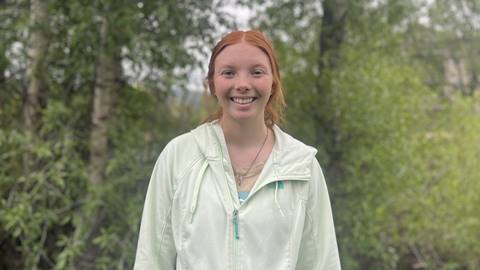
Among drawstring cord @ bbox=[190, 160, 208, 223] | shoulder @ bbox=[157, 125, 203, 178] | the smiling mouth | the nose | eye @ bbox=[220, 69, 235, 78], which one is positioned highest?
eye @ bbox=[220, 69, 235, 78]

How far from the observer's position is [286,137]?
5.99 ft

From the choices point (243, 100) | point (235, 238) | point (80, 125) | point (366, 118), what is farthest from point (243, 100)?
point (366, 118)

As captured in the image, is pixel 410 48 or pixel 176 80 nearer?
pixel 176 80

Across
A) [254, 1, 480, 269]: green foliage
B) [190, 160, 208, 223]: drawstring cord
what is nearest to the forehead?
[190, 160, 208, 223]: drawstring cord

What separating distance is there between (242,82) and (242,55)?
0.07m

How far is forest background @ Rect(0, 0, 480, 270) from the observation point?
3850mm

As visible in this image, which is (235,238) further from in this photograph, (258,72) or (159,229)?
(258,72)

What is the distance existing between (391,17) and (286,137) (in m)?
3.13

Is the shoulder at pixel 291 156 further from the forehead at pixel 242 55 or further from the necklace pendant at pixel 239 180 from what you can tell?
the forehead at pixel 242 55

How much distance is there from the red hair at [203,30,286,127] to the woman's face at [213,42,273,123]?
14 millimetres

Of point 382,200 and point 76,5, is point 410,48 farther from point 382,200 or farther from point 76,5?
point 76,5

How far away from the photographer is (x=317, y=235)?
176 centimetres

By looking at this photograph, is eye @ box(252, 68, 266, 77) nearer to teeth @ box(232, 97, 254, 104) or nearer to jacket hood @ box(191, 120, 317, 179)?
teeth @ box(232, 97, 254, 104)

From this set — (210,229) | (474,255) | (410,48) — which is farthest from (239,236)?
(474,255)
